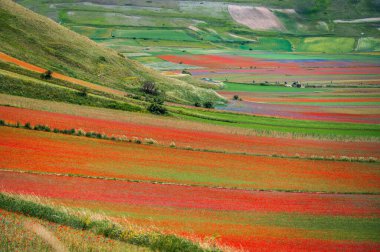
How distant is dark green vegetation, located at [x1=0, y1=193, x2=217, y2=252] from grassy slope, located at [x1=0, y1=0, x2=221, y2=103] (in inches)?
2068

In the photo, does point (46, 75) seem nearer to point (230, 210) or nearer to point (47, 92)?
point (47, 92)

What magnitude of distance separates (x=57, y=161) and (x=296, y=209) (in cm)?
1522

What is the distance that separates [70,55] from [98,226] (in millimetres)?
63268

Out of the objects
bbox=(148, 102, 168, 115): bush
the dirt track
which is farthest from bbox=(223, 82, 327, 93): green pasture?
bbox=(148, 102, 168, 115): bush

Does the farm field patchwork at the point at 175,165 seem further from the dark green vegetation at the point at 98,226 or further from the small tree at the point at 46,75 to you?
the small tree at the point at 46,75

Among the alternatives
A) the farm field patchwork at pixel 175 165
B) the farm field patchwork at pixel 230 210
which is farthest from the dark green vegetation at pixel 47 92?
the farm field patchwork at pixel 230 210

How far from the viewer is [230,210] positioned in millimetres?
30188

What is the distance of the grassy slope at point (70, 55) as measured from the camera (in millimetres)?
76938

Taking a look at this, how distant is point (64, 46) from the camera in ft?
275

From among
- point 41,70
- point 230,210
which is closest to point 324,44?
point 41,70

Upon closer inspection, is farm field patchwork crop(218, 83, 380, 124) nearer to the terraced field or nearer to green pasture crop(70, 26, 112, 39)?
the terraced field

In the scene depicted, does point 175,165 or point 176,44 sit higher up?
point 176,44

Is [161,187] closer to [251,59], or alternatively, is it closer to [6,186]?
[6,186]

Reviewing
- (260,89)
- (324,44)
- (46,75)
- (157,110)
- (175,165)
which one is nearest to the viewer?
(175,165)
